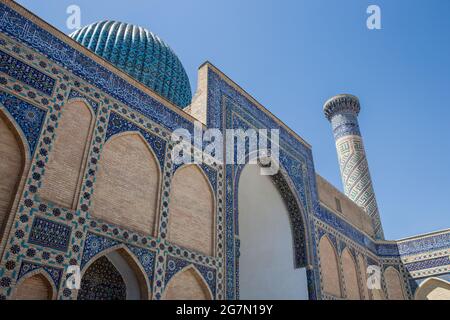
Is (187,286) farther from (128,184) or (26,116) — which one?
(26,116)

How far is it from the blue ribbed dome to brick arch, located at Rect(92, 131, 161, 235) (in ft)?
15.8

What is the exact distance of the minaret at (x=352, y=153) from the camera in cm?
1166

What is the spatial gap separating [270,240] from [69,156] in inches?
186

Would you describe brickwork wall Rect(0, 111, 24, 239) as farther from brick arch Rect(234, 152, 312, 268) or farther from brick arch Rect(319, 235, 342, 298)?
brick arch Rect(319, 235, 342, 298)

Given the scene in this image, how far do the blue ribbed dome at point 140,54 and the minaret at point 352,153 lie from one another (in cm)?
548

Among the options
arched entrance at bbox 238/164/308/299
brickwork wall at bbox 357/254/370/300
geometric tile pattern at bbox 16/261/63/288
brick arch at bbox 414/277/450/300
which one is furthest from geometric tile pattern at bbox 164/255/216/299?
brick arch at bbox 414/277/450/300

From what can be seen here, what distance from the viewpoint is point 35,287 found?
3.23 meters

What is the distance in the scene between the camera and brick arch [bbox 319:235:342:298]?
750 cm

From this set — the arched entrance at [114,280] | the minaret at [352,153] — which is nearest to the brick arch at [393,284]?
the minaret at [352,153]

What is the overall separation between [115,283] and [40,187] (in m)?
1.87

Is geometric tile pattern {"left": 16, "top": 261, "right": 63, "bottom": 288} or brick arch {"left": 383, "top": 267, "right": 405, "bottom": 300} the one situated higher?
brick arch {"left": 383, "top": 267, "right": 405, "bottom": 300}

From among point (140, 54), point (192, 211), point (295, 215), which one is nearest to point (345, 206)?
point (295, 215)

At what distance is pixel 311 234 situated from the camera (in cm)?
740
